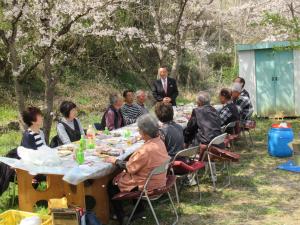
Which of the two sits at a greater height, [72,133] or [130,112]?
[130,112]

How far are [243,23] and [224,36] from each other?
13.8 feet

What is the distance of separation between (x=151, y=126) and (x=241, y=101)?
15.1ft

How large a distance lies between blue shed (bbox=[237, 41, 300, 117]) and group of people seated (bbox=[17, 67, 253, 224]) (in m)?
3.77

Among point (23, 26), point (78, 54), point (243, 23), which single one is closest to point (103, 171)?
point (23, 26)

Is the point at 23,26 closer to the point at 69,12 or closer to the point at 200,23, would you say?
the point at 69,12

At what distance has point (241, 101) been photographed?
8820 millimetres

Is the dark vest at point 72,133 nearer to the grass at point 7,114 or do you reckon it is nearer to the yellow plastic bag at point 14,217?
the yellow plastic bag at point 14,217

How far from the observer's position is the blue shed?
A: 1226 centimetres

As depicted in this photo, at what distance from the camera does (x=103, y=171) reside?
461 centimetres

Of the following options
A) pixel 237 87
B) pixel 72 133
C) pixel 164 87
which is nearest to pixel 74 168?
pixel 72 133

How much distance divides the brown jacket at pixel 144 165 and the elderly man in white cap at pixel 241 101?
168 inches

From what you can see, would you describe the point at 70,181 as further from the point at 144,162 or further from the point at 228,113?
the point at 228,113

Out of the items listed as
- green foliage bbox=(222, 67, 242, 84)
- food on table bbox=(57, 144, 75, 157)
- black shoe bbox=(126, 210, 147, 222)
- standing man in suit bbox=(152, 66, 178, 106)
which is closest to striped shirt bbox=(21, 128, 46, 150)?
food on table bbox=(57, 144, 75, 157)

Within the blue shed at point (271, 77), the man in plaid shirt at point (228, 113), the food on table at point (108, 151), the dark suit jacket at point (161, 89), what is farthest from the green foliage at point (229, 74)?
the food on table at point (108, 151)
